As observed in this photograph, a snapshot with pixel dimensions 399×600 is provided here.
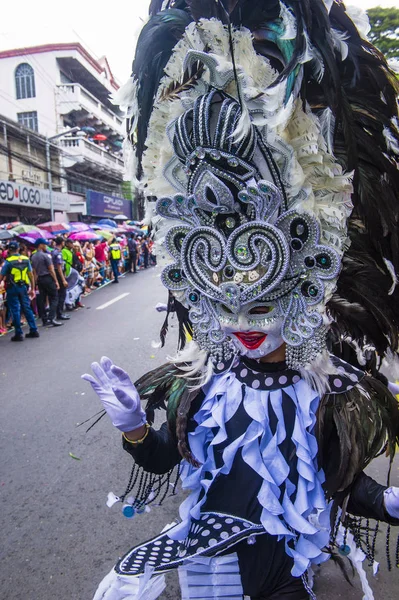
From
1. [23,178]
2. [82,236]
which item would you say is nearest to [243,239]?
[82,236]

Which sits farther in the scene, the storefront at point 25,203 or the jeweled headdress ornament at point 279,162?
the storefront at point 25,203

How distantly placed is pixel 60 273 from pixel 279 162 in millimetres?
8401

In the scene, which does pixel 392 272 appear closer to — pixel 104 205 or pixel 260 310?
pixel 260 310

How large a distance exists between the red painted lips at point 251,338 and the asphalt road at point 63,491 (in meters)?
1.57

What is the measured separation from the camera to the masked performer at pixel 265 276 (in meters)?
1.31

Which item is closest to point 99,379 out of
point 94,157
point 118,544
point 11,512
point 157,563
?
point 157,563

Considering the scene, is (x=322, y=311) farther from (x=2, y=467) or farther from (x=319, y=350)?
(x=2, y=467)

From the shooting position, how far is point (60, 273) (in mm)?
9203

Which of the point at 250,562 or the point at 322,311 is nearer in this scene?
the point at 322,311

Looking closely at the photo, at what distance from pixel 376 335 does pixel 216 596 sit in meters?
1.01

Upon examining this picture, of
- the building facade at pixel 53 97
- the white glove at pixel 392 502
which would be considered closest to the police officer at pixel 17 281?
the white glove at pixel 392 502

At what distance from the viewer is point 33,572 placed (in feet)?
8.38

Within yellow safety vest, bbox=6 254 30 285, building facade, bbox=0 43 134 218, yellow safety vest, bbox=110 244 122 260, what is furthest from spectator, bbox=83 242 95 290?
building facade, bbox=0 43 134 218

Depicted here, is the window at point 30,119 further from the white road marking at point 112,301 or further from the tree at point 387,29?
the tree at point 387,29
